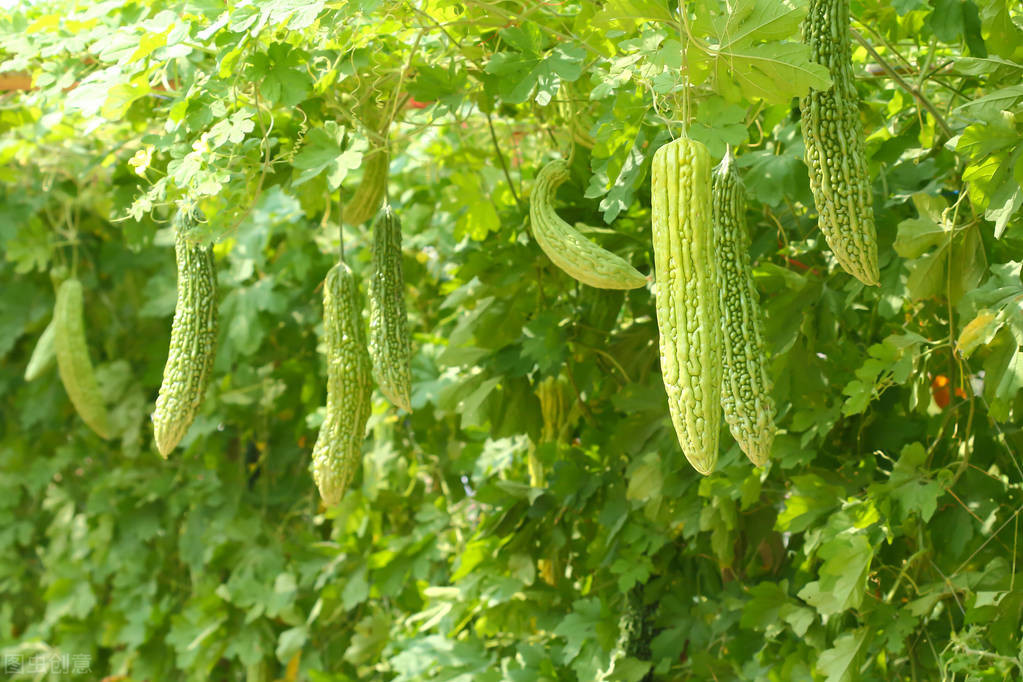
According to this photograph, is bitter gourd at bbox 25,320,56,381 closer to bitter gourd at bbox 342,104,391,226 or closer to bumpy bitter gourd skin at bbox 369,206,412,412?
bitter gourd at bbox 342,104,391,226

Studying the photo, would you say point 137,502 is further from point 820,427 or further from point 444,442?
point 820,427

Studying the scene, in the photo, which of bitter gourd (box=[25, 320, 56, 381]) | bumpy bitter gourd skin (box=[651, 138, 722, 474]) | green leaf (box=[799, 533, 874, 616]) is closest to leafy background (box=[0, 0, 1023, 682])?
green leaf (box=[799, 533, 874, 616])

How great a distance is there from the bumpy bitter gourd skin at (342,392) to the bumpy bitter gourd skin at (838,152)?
3.05 ft

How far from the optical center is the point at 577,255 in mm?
1635

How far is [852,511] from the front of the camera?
1767 millimetres

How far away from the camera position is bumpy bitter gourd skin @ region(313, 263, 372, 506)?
1815 mm

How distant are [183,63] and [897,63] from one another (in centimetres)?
143

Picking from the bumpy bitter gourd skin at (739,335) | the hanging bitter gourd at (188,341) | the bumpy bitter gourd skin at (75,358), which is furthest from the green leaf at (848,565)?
the bumpy bitter gourd skin at (75,358)

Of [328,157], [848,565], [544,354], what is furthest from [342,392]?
[848,565]

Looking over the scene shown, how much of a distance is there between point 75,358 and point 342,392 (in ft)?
5.81

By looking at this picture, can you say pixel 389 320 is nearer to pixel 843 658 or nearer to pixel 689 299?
pixel 689 299

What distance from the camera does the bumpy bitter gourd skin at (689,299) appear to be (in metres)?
→ 1.21

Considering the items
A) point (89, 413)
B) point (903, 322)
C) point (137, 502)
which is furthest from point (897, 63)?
point (137, 502)

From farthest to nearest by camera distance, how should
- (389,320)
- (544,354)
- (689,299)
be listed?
(544,354), (389,320), (689,299)
